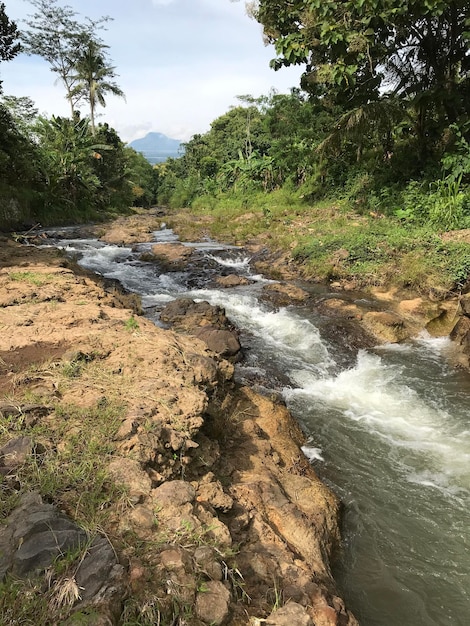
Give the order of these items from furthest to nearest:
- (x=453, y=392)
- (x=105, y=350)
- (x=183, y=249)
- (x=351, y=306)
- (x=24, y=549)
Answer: (x=183, y=249)
(x=351, y=306)
(x=453, y=392)
(x=105, y=350)
(x=24, y=549)

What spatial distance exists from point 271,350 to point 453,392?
330 cm

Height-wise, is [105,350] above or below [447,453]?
above

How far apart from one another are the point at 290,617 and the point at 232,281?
411 inches

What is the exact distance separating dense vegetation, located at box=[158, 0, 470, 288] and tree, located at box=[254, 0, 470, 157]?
42 mm

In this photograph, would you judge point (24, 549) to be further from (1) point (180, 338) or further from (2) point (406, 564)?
(1) point (180, 338)

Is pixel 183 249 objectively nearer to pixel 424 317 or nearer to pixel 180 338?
pixel 424 317

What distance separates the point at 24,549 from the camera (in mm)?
2188

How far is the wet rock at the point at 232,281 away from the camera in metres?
12.3

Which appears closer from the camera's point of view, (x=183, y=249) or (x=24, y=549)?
(x=24, y=549)

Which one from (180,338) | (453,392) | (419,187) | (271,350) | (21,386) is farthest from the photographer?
(419,187)

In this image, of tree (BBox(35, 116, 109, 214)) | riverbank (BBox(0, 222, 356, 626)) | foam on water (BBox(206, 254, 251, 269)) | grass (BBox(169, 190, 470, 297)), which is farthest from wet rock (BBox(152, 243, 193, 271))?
tree (BBox(35, 116, 109, 214))

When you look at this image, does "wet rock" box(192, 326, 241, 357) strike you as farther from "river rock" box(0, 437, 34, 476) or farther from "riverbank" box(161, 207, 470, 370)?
"river rock" box(0, 437, 34, 476)

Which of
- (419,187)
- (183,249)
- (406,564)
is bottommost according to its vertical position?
(406,564)

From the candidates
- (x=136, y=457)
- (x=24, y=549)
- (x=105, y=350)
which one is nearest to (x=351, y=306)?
(x=105, y=350)
